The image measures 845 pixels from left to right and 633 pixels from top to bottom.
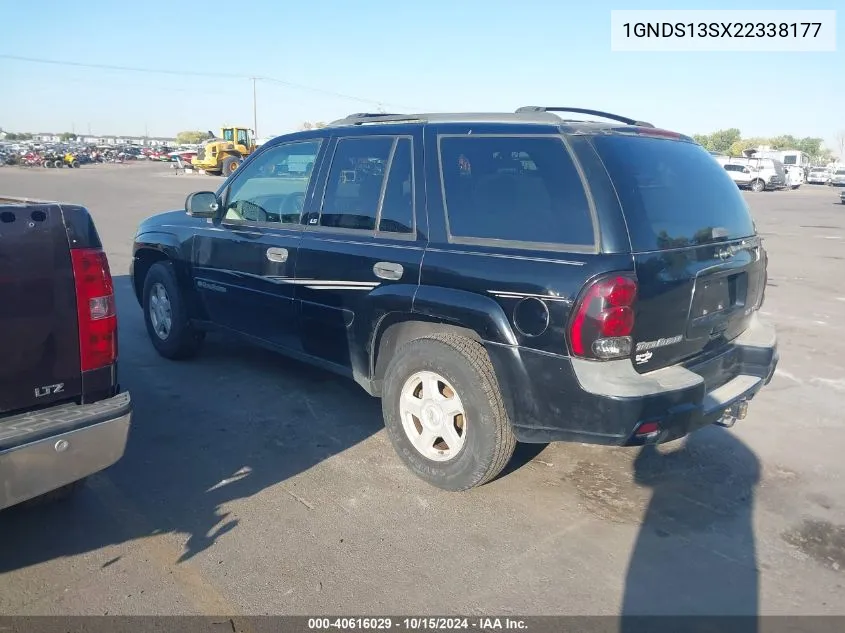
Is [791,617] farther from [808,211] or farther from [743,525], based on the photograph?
[808,211]

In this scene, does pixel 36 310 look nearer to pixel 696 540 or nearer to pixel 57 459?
pixel 57 459

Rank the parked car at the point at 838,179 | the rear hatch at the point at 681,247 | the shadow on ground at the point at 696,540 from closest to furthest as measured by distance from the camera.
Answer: the shadow on ground at the point at 696,540 < the rear hatch at the point at 681,247 < the parked car at the point at 838,179

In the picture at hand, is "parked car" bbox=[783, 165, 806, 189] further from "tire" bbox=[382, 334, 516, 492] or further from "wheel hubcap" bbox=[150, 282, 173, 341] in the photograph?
"tire" bbox=[382, 334, 516, 492]

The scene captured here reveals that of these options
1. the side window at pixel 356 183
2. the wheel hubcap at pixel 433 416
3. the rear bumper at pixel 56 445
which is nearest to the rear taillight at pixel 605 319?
the wheel hubcap at pixel 433 416

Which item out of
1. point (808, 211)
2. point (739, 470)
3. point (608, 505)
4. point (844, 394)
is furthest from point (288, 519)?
point (808, 211)

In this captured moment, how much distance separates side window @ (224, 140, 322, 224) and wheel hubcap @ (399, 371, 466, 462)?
150cm

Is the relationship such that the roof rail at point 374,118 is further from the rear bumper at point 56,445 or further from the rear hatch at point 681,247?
the rear bumper at point 56,445

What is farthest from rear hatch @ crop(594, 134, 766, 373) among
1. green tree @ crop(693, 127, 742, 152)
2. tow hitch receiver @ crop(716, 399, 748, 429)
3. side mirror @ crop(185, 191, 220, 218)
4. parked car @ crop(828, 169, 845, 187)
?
green tree @ crop(693, 127, 742, 152)

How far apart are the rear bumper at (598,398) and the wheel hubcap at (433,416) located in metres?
0.40

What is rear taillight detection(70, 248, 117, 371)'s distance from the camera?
282cm

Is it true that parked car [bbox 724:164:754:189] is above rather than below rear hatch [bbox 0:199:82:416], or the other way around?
above

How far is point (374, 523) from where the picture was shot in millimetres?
3428

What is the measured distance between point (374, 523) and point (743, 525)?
1868 millimetres

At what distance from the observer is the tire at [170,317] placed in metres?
5.59
